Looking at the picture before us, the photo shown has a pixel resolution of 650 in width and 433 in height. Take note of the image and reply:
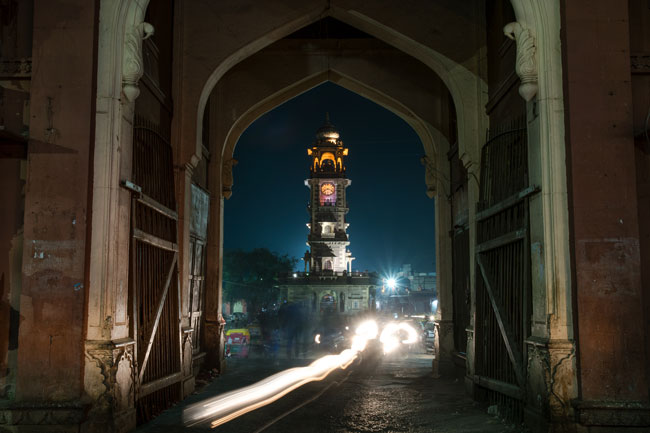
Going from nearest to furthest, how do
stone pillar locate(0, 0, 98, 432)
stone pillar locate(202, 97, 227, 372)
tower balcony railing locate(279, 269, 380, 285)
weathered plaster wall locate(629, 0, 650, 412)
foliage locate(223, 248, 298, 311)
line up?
stone pillar locate(0, 0, 98, 432) → weathered plaster wall locate(629, 0, 650, 412) → stone pillar locate(202, 97, 227, 372) → tower balcony railing locate(279, 269, 380, 285) → foliage locate(223, 248, 298, 311)

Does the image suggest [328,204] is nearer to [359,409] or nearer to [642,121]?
[359,409]

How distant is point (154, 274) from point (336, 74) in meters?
8.59

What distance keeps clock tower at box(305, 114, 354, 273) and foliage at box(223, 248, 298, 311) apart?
541 inches

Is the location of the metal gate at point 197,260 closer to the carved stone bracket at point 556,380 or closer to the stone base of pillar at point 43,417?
the stone base of pillar at point 43,417

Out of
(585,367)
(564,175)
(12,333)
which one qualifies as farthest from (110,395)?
(564,175)

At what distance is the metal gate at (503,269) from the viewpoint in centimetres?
832

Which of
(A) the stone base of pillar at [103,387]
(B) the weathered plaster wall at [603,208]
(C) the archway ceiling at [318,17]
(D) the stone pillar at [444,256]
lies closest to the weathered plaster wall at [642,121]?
(B) the weathered plaster wall at [603,208]

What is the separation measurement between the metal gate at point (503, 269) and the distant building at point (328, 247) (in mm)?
60522

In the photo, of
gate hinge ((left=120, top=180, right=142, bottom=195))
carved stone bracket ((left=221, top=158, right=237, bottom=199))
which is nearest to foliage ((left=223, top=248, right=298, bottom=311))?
carved stone bracket ((left=221, top=158, right=237, bottom=199))

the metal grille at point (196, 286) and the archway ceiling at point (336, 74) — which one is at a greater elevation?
the archway ceiling at point (336, 74)

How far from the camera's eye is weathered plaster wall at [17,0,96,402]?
714cm

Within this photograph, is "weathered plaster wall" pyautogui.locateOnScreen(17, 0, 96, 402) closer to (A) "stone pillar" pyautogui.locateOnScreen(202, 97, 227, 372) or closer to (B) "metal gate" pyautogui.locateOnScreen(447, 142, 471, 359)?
(B) "metal gate" pyautogui.locateOnScreen(447, 142, 471, 359)

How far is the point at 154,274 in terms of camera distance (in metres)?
9.66

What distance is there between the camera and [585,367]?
695 centimetres
